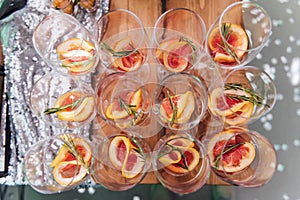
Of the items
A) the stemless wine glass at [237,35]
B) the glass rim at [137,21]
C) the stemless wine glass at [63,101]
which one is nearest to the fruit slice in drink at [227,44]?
the stemless wine glass at [237,35]

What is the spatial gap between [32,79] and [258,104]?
1.55 ft

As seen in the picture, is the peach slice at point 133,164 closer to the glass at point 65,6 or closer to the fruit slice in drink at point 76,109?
the fruit slice in drink at point 76,109

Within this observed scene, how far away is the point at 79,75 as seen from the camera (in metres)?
0.88

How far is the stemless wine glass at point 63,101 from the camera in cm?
84

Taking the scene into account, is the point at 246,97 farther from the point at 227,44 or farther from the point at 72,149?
the point at 72,149

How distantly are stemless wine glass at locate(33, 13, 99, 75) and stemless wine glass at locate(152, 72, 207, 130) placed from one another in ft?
0.47

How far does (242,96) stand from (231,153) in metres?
0.10

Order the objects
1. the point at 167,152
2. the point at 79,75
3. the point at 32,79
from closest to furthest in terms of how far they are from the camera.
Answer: the point at 167,152, the point at 79,75, the point at 32,79

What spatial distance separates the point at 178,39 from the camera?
0.83 meters

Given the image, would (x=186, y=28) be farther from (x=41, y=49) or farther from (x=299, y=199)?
(x=299, y=199)

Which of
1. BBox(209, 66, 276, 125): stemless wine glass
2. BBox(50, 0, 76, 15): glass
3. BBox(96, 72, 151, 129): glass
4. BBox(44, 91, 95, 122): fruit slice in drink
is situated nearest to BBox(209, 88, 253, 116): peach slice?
BBox(209, 66, 276, 125): stemless wine glass

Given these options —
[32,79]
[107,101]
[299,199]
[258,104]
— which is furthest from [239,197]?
[32,79]

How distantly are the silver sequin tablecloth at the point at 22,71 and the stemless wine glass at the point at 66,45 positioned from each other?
2.6 inches

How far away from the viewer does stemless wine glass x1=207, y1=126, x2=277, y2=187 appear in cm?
79
